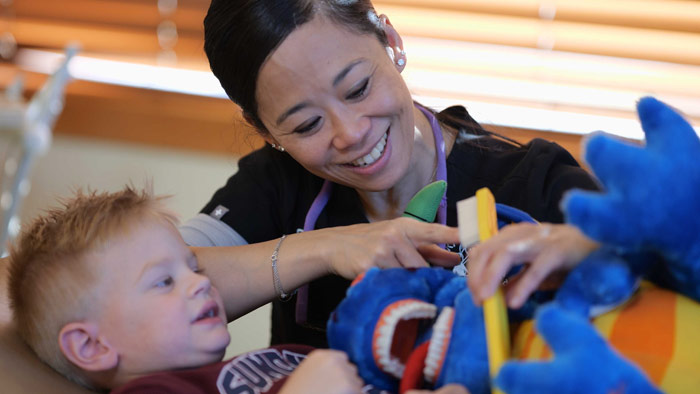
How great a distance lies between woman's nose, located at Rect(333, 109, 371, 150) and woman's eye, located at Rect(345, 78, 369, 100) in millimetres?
26

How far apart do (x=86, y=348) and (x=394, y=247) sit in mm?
458

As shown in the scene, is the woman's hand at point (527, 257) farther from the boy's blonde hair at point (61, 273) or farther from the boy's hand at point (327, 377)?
the boy's blonde hair at point (61, 273)

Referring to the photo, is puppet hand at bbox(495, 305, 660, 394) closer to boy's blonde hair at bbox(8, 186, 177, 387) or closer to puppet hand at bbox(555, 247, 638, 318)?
puppet hand at bbox(555, 247, 638, 318)

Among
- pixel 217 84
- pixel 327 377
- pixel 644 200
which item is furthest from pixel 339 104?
pixel 217 84

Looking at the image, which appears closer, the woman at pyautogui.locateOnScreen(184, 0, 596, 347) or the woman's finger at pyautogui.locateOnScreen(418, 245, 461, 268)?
the woman's finger at pyautogui.locateOnScreen(418, 245, 461, 268)

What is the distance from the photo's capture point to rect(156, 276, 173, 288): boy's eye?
1014 millimetres

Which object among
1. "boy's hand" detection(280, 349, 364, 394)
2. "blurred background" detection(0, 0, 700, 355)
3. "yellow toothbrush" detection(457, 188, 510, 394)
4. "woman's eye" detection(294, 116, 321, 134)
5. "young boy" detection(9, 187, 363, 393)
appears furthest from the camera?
"blurred background" detection(0, 0, 700, 355)

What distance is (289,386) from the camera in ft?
2.57

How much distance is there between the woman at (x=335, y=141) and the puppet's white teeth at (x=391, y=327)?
0.37 m

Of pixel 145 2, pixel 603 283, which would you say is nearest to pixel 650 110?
pixel 603 283

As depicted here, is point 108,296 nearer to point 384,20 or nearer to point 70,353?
point 70,353

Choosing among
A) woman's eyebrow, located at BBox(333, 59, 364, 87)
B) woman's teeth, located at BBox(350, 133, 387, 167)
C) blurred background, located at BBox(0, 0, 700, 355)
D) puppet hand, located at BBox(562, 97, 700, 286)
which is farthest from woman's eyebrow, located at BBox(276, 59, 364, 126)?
blurred background, located at BBox(0, 0, 700, 355)

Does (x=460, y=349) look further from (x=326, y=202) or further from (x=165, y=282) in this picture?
(x=326, y=202)

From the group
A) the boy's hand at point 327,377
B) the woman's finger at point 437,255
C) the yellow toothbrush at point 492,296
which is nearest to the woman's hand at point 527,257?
the yellow toothbrush at point 492,296
